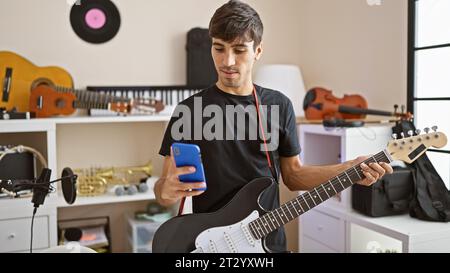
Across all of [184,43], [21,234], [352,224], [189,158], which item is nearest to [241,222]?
[189,158]

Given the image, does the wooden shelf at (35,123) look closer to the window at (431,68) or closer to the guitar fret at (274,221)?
the guitar fret at (274,221)

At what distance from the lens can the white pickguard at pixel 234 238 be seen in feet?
3.82

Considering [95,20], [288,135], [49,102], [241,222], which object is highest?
[95,20]

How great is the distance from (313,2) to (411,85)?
0.86 meters

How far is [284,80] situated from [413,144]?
1161 mm

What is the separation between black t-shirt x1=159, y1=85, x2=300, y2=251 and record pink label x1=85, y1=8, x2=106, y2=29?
45.5 inches

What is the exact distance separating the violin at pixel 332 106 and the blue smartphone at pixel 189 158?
1.12m

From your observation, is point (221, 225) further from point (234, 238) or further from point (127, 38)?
point (127, 38)

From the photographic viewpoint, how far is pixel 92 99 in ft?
6.55

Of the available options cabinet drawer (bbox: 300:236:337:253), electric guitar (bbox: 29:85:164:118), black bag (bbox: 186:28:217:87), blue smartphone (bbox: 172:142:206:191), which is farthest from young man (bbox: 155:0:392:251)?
black bag (bbox: 186:28:217:87)

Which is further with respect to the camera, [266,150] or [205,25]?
[205,25]
